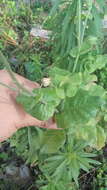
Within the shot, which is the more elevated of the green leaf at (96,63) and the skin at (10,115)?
the green leaf at (96,63)

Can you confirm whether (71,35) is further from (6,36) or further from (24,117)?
(6,36)

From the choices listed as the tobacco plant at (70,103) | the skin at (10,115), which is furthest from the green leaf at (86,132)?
the skin at (10,115)

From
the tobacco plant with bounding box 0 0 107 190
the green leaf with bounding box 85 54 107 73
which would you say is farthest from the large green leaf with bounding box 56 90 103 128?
the green leaf with bounding box 85 54 107 73

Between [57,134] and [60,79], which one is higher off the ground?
[60,79]

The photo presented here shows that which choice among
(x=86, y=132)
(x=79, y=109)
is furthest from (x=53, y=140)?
(x=79, y=109)

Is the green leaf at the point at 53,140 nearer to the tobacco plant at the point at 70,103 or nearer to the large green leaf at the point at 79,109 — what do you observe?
the tobacco plant at the point at 70,103

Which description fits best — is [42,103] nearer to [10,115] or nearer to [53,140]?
[10,115]

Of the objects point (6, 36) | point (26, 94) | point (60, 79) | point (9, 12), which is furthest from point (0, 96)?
point (9, 12)
